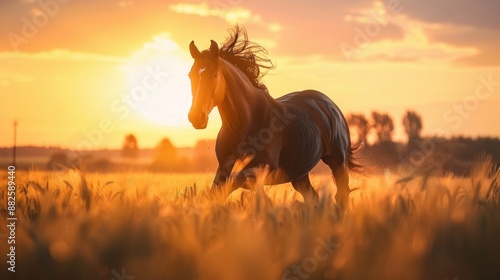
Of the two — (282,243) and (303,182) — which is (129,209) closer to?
(282,243)

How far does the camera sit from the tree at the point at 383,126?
2033 cm

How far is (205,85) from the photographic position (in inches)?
252

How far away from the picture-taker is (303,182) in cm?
881

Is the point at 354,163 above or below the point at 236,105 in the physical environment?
below

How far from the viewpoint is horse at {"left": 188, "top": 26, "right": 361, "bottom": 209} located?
6.47 m

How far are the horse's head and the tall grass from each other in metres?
2.55

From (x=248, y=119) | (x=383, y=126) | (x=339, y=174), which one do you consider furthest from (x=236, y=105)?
(x=383, y=126)

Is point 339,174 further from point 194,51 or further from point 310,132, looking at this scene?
point 194,51

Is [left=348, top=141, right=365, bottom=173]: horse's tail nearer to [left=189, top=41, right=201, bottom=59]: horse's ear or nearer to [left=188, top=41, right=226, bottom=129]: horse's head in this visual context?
[left=188, top=41, right=226, bottom=129]: horse's head

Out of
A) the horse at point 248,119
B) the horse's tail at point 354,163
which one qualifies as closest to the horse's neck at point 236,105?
the horse at point 248,119

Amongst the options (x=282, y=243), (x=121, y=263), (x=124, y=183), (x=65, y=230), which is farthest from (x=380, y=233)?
(x=124, y=183)

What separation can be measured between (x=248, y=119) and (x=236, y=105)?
0.64 ft

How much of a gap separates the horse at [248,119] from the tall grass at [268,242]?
257cm

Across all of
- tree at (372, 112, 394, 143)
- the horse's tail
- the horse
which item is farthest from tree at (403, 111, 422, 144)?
the horse
